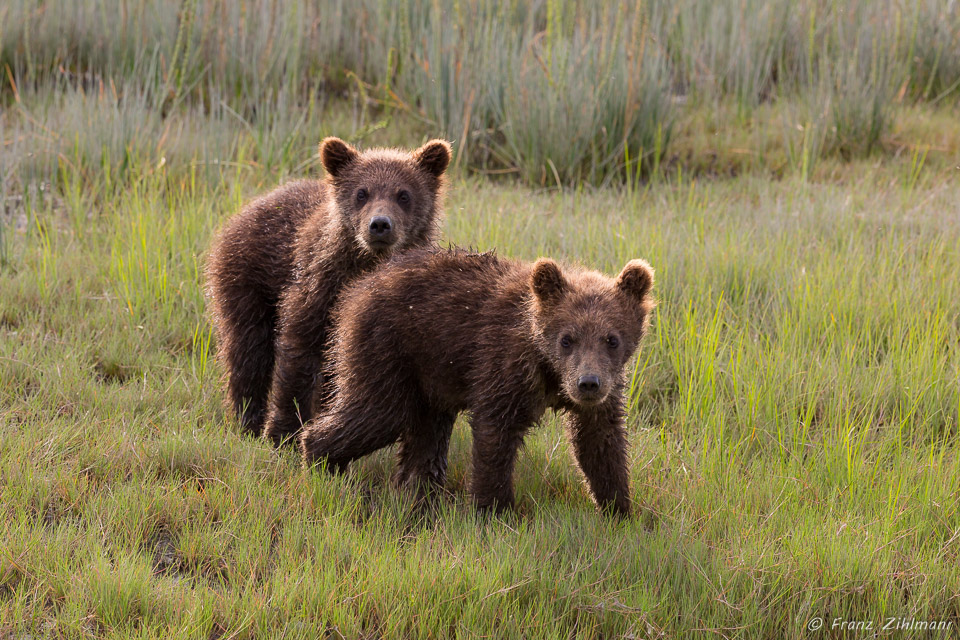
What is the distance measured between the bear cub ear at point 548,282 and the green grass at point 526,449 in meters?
0.96

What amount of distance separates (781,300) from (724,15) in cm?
519

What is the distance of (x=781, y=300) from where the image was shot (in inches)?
245

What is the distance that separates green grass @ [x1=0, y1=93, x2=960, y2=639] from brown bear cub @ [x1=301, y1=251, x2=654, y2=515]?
24 cm

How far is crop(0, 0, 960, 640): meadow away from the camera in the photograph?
3.98 metres

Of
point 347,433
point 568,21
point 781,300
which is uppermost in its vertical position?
point 568,21

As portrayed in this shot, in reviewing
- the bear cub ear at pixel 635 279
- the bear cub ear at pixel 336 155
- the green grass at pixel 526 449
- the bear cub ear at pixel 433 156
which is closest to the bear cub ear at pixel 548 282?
the bear cub ear at pixel 635 279

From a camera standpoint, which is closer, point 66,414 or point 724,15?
point 66,414

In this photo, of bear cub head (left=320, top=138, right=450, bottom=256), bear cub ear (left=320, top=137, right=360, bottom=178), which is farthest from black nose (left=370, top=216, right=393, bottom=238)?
bear cub ear (left=320, top=137, right=360, bottom=178)

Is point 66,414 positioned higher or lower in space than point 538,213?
lower

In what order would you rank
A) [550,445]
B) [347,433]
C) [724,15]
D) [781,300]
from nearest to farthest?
[347,433]
[550,445]
[781,300]
[724,15]

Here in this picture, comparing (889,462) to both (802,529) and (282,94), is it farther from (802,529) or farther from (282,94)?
(282,94)

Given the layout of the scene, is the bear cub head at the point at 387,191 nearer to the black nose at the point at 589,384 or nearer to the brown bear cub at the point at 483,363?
the brown bear cub at the point at 483,363

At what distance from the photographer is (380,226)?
518cm

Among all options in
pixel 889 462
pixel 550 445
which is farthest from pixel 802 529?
pixel 550 445
